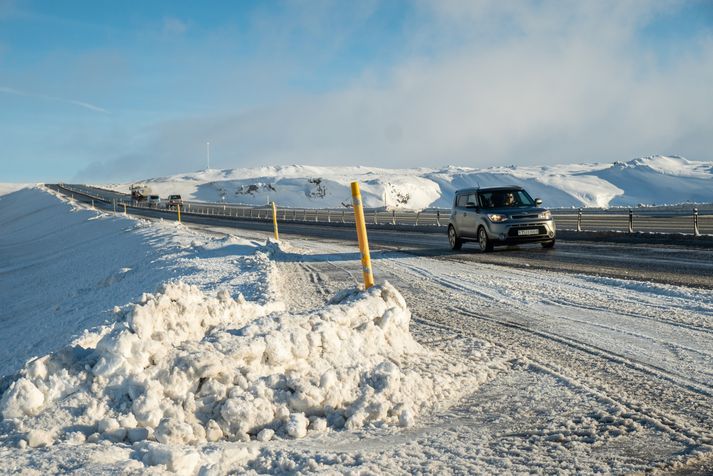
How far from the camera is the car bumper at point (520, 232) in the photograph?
54.0 ft

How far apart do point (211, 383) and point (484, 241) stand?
1371cm

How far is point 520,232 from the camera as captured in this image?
16516 mm

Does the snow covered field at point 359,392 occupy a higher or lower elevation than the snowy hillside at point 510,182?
lower

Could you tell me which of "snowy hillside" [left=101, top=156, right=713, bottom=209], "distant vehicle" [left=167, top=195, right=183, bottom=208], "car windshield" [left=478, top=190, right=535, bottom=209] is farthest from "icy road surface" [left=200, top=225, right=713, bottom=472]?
"snowy hillside" [left=101, top=156, right=713, bottom=209]

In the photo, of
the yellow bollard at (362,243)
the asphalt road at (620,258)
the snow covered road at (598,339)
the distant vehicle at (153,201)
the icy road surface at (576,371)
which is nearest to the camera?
the icy road surface at (576,371)

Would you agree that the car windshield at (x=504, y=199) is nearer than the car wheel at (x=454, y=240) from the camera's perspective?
Yes

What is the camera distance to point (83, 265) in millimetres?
24625

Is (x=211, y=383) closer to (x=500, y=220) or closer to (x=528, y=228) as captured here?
(x=500, y=220)

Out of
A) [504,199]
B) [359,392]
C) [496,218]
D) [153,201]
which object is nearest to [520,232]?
[496,218]

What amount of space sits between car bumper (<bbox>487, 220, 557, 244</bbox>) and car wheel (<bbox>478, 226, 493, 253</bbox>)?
16 centimetres

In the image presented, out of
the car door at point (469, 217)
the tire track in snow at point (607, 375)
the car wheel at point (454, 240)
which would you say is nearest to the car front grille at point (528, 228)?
the car door at point (469, 217)

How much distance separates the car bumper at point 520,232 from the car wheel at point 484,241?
0.52 ft

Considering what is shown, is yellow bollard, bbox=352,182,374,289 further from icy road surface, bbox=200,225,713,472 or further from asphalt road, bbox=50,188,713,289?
asphalt road, bbox=50,188,713,289

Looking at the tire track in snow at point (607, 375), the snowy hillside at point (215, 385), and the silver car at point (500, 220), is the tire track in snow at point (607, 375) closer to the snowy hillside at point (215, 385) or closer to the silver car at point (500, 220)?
the snowy hillside at point (215, 385)
